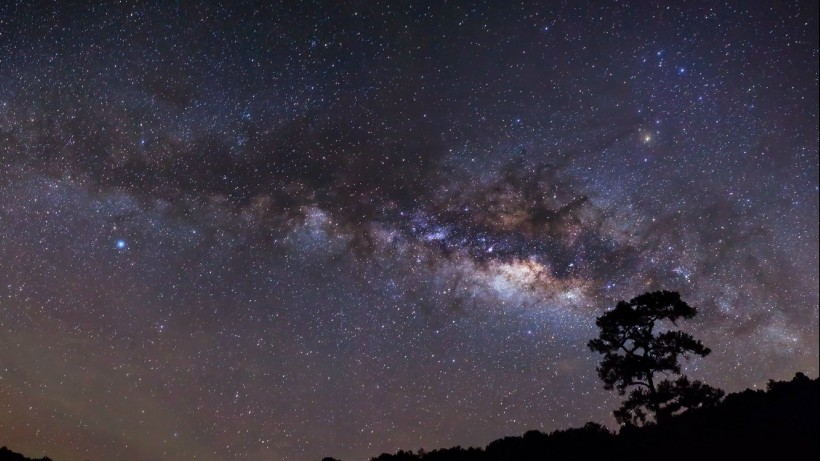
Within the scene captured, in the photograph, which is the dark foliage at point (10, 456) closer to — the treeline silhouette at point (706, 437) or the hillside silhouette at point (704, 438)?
the hillside silhouette at point (704, 438)

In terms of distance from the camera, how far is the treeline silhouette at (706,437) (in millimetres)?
15430

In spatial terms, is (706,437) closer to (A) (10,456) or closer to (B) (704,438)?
(B) (704,438)

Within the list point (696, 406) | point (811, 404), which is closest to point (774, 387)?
point (696, 406)

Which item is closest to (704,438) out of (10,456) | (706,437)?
(706,437)

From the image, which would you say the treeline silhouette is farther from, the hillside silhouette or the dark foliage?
the dark foliage

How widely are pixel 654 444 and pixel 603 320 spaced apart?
8125 millimetres

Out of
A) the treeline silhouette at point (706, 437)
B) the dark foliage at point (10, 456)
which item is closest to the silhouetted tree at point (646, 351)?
the treeline silhouette at point (706, 437)

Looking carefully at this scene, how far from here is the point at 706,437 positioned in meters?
17.3

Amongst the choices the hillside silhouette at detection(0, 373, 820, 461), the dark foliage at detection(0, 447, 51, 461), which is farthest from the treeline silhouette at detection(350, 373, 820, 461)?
the dark foliage at detection(0, 447, 51, 461)

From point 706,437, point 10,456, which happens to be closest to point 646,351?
point 706,437

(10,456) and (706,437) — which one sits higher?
(10,456)

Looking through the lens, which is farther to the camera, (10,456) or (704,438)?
(10,456)

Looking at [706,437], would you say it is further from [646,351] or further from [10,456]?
[10,456]

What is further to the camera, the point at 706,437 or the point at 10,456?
the point at 10,456
